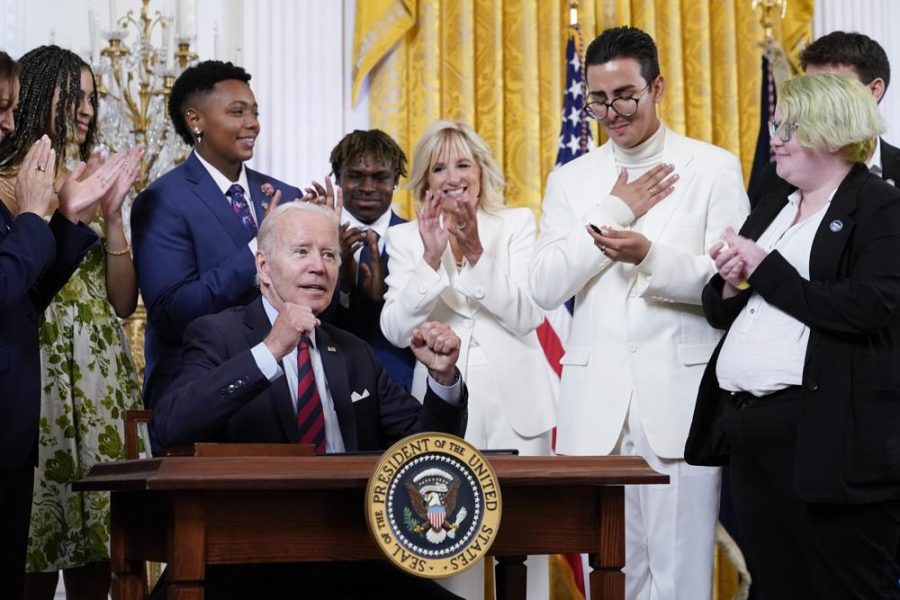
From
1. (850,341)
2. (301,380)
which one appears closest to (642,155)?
(850,341)

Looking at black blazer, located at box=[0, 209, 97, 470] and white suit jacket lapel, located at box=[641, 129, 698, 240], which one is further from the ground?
white suit jacket lapel, located at box=[641, 129, 698, 240]

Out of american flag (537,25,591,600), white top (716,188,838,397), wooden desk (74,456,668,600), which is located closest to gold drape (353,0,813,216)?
american flag (537,25,591,600)

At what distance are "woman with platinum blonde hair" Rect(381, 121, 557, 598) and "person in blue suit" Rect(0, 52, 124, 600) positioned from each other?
1.12 meters

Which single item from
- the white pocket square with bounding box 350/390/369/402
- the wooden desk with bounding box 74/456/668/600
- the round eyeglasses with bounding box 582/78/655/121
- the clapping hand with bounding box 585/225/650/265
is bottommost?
the wooden desk with bounding box 74/456/668/600

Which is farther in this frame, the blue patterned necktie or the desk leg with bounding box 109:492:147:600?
the blue patterned necktie

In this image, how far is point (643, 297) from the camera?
3.48 m

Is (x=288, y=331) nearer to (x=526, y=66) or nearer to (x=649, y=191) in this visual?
(x=649, y=191)

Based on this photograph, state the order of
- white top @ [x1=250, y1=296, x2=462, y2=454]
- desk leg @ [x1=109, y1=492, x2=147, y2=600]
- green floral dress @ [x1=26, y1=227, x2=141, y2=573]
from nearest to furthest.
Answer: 1. desk leg @ [x1=109, y1=492, x2=147, y2=600]
2. white top @ [x1=250, y1=296, x2=462, y2=454]
3. green floral dress @ [x1=26, y1=227, x2=141, y2=573]

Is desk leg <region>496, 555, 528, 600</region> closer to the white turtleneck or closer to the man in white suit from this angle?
the man in white suit

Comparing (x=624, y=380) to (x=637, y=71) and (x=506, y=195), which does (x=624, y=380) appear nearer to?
(x=637, y=71)

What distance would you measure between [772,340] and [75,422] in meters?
1.80

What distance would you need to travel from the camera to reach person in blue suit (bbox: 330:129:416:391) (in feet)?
12.9

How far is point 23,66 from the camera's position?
348 centimetres

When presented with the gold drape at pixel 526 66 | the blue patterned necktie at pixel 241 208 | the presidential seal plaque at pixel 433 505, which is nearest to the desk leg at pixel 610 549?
the presidential seal plaque at pixel 433 505
